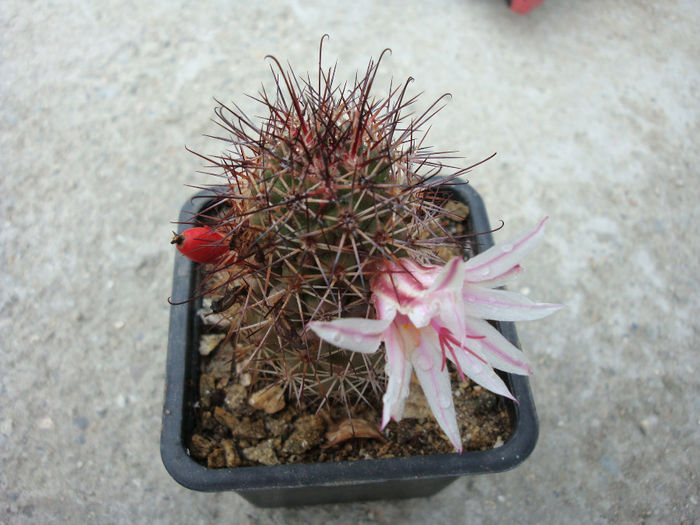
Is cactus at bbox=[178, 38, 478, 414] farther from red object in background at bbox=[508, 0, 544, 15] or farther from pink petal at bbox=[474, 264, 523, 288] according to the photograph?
red object in background at bbox=[508, 0, 544, 15]

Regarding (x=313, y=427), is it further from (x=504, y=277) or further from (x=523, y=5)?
(x=523, y=5)

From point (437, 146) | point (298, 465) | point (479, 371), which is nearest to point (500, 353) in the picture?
point (479, 371)

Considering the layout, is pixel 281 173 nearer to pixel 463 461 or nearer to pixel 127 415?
pixel 463 461

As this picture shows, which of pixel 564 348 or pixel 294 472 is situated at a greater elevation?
pixel 294 472

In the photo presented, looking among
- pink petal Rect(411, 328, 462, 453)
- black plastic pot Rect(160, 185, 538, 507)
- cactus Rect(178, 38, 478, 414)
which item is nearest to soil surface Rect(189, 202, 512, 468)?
black plastic pot Rect(160, 185, 538, 507)

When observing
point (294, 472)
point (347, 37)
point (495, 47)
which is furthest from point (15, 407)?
point (495, 47)
